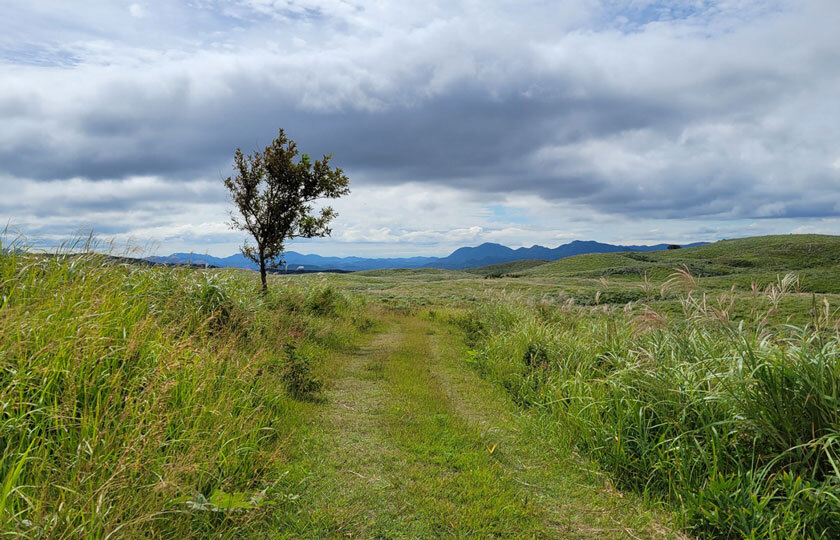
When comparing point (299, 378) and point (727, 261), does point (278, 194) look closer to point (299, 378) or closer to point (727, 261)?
point (299, 378)

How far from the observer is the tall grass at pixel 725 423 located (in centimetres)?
432

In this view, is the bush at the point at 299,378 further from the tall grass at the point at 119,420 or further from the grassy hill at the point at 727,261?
the grassy hill at the point at 727,261

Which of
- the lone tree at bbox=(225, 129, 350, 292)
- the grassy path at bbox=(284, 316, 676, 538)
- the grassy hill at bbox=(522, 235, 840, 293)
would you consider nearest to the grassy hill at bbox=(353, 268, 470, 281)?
the grassy hill at bbox=(522, 235, 840, 293)

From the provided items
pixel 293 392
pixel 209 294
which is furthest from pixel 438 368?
pixel 209 294

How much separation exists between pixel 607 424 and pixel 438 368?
635 cm

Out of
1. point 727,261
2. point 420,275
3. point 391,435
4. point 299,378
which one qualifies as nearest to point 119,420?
point 391,435

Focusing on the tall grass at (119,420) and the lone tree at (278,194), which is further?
the lone tree at (278,194)

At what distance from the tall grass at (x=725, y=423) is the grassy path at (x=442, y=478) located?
20.5 inches

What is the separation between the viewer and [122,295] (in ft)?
25.0

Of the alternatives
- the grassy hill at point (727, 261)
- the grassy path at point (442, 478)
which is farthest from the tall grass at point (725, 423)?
the grassy hill at point (727, 261)

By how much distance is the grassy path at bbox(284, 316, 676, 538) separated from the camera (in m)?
4.73

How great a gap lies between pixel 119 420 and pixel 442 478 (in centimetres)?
384

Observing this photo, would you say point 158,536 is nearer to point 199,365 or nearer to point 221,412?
point 221,412

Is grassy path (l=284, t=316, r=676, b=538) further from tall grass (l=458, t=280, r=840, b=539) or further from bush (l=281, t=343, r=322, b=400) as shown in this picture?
tall grass (l=458, t=280, r=840, b=539)
